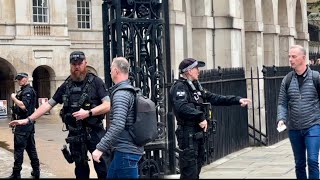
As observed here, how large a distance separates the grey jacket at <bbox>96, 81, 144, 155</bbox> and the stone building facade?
32.7ft

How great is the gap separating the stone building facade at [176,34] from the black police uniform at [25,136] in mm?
5760

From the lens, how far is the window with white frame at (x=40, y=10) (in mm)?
34344

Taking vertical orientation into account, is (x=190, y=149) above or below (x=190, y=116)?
below

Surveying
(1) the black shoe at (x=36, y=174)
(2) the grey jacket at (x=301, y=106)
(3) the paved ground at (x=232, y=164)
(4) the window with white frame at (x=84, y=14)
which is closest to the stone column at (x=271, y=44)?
(3) the paved ground at (x=232, y=164)

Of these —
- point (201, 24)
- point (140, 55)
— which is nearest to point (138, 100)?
point (140, 55)

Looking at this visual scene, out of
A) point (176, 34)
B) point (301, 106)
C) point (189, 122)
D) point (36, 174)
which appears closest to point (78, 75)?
point (189, 122)

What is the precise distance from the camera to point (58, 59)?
3478 cm

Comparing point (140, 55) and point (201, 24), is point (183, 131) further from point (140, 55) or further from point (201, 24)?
point (201, 24)

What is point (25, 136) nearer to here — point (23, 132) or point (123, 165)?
→ point (23, 132)

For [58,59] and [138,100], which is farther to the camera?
[58,59]

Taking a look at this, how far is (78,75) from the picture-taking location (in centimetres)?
837

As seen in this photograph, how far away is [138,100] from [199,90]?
1.85 m

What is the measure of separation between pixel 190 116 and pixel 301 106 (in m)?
1.43

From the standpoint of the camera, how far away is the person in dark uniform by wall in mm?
A: 11650
